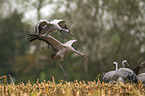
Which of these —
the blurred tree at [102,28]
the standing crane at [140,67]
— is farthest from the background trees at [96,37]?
the standing crane at [140,67]

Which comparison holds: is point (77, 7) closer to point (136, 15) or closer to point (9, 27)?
point (136, 15)

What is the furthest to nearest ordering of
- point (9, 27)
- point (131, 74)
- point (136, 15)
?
point (9, 27) < point (136, 15) < point (131, 74)

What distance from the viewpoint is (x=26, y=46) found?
26.0 metres

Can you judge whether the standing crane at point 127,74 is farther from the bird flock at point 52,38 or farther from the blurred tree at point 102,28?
the blurred tree at point 102,28

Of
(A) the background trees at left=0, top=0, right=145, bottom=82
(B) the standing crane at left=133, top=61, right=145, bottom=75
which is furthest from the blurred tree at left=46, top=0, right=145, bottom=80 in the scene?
(B) the standing crane at left=133, top=61, right=145, bottom=75

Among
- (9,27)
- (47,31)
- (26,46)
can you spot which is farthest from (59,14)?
(47,31)

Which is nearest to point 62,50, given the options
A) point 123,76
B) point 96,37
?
point 123,76

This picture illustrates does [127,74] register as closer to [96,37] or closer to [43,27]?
[43,27]

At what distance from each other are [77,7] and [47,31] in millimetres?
17370

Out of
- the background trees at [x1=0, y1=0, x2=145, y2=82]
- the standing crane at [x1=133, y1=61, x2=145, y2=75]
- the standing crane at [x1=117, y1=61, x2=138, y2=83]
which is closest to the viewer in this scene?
the standing crane at [x1=117, y1=61, x2=138, y2=83]

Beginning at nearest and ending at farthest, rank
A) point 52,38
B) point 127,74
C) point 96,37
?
point 52,38 < point 127,74 < point 96,37

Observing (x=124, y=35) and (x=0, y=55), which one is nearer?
(x=124, y=35)

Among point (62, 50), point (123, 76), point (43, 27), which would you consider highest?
point (43, 27)

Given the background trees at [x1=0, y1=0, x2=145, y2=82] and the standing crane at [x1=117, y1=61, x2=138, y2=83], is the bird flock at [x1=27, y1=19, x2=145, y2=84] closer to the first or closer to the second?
the standing crane at [x1=117, y1=61, x2=138, y2=83]
